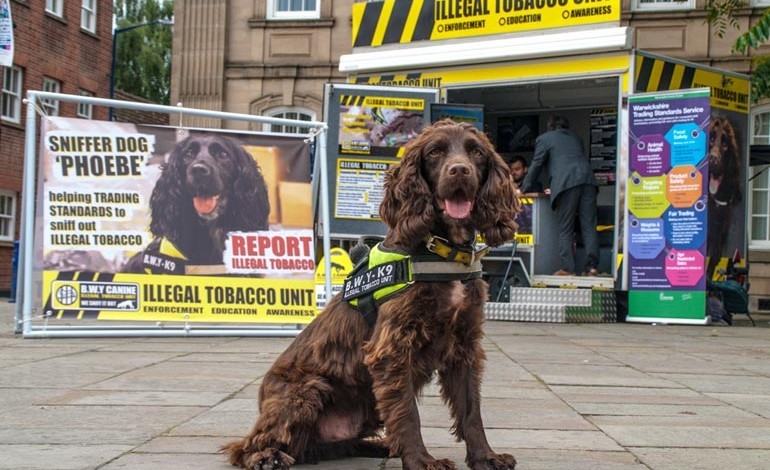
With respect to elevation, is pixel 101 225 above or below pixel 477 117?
below

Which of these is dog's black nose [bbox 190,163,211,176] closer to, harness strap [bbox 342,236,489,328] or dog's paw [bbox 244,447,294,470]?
harness strap [bbox 342,236,489,328]

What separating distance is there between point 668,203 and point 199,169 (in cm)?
606

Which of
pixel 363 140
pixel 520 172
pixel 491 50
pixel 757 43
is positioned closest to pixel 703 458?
pixel 363 140

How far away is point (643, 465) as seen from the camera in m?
4.02

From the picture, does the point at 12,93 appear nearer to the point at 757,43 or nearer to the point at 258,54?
the point at 258,54

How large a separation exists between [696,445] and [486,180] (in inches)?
69.9

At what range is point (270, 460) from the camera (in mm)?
3602

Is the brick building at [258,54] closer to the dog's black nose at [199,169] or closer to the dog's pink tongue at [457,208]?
the dog's black nose at [199,169]

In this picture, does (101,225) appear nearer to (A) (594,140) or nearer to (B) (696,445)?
(B) (696,445)

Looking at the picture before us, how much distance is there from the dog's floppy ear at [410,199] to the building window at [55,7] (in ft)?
88.1

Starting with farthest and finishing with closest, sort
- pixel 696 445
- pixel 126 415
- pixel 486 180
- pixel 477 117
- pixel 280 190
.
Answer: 1. pixel 477 117
2. pixel 280 190
3. pixel 126 415
4. pixel 696 445
5. pixel 486 180

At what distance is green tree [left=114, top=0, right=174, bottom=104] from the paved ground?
43.7 meters

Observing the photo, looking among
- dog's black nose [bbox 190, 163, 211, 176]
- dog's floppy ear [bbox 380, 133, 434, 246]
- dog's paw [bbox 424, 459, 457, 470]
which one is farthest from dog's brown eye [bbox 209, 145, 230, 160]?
dog's paw [bbox 424, 459, 457, 470]

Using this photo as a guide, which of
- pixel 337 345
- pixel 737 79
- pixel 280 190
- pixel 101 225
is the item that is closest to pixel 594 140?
pixel 737 79
